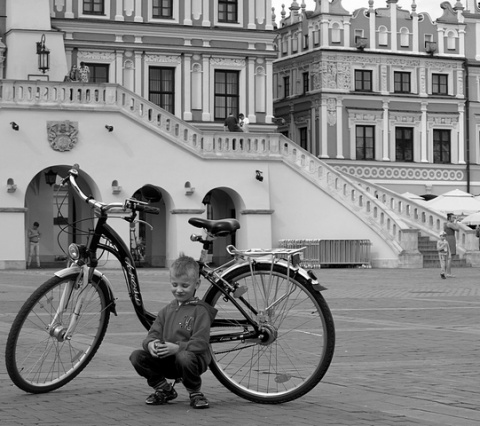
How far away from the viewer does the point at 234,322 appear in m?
8.63

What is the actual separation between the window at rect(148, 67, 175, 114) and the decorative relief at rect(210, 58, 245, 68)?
175 centimetres

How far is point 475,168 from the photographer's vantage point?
66.7 meters

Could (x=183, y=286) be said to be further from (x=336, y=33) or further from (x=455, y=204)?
(x=336, y=33)

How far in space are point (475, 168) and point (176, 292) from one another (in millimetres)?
59885

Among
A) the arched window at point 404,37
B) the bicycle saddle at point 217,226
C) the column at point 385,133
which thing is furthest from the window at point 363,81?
the bicycle saddle at point 217,226

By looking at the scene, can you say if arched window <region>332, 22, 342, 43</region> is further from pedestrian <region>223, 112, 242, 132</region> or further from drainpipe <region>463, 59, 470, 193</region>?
pedestrian <region>223, 112, 242, 132</region>

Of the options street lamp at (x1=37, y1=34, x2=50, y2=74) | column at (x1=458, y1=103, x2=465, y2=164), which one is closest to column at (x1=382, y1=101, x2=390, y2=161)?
column at (x1=458, y1=103, x2=465, y2=164)

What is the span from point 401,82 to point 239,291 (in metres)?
58.2

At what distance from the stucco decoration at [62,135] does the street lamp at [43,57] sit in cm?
738

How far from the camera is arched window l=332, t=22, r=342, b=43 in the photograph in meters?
64.8

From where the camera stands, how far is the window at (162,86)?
5153 cm

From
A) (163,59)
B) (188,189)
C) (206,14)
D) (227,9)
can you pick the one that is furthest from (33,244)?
(227,9)

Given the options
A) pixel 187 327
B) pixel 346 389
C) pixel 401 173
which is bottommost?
pixel 346 389

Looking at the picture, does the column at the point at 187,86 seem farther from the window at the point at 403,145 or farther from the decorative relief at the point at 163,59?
the window at the point at 403,145
